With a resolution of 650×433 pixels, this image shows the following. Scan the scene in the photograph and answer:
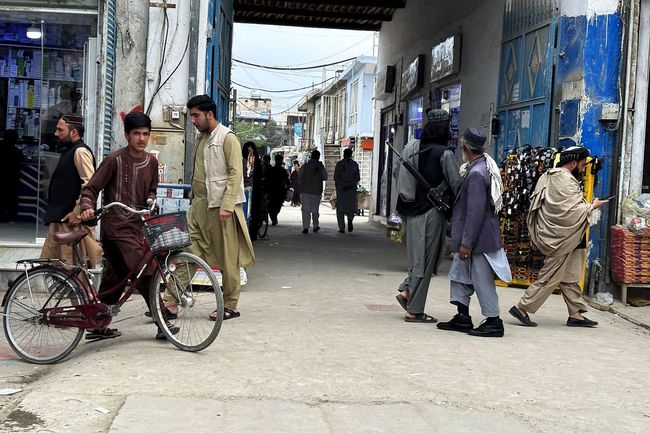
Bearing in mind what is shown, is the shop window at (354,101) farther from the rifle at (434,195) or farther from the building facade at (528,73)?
the rifle at (434,195)

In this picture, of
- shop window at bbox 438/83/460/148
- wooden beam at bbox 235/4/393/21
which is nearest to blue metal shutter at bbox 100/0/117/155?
shop window at bbox 438/83/460/148

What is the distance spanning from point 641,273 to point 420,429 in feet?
17.6

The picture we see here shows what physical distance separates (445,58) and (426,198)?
8254mm

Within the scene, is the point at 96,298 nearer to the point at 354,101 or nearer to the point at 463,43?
the point at 463,43

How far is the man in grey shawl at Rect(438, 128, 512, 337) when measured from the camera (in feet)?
20.1

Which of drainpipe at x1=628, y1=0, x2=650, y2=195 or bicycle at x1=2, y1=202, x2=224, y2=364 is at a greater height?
drainpipe at x1=628, y1=0, x2=650, y2=195

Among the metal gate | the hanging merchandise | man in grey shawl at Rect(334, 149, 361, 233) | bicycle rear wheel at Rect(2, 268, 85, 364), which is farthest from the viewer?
man in grey shawl at Rect(334, 149, 361, 233)

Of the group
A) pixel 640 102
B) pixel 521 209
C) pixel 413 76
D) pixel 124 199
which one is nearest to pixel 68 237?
pixel 124 199

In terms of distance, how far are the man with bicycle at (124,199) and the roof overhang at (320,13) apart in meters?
12.6

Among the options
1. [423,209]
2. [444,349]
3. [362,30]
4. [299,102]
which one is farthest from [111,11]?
[299,102]

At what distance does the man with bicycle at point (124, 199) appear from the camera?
550 cm

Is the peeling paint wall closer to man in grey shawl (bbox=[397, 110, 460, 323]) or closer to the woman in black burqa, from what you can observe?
man in grey shawl (bbox=[397, 110, 460, 323])

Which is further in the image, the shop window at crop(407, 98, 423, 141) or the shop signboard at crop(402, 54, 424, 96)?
the shop window at crop(407, 98, 423, 141)

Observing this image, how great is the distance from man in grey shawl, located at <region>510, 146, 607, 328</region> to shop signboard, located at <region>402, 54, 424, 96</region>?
957cm
